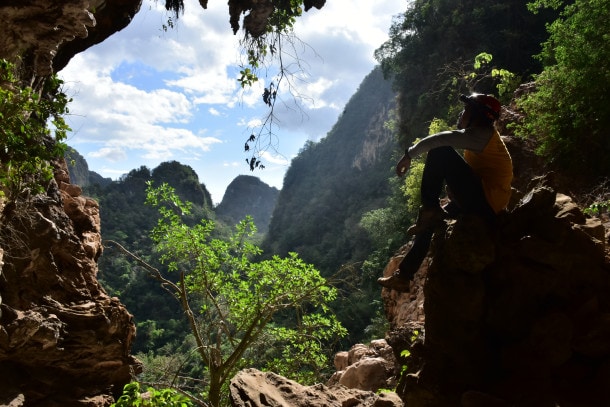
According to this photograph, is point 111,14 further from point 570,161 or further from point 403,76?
point 403,76

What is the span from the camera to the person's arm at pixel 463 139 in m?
3.12

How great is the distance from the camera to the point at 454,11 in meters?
21.3

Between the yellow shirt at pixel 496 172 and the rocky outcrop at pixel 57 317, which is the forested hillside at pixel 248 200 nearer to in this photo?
the rocky outcrop at pixel 57 317

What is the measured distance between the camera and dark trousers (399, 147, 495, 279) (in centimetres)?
319

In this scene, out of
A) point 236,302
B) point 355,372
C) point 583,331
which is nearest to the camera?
point 583,331

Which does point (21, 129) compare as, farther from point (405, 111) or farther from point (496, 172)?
point (405, 111)

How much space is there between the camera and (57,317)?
19.3ft

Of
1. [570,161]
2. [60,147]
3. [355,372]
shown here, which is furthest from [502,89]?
[60,147]

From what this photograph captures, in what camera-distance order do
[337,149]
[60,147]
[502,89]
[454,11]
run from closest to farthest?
[60,147], [502,89], [454,11], [337,149]

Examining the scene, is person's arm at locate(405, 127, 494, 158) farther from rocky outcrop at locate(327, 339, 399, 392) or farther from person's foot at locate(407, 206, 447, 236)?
rocky outcrop at locate(327, 339, 399, 392)

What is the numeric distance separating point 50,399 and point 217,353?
2.70 m

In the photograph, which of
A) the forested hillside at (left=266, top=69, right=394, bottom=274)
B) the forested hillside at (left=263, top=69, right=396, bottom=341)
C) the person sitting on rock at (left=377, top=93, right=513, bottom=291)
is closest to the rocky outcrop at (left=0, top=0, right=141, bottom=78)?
the person sitting on rock at (left=377, top=93, right=513, bottom=291)

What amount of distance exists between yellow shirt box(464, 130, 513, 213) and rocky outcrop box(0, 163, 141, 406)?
528 centimetres

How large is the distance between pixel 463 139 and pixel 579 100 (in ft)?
16.0
